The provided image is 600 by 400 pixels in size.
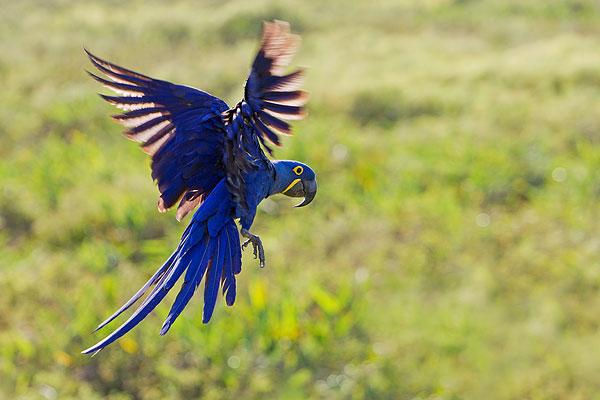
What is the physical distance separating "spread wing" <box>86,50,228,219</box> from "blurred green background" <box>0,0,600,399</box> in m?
3.27

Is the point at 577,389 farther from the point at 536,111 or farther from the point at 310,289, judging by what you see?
the point at 536,111

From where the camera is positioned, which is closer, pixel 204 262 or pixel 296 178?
pixel 204 262

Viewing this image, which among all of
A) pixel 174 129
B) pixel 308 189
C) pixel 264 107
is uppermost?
pixel 264 107

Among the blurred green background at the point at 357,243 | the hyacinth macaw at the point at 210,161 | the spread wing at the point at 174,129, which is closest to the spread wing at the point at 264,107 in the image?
the hyacinth macaw at the point at 210,161

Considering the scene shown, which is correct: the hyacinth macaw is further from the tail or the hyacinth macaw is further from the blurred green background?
the blurred green background

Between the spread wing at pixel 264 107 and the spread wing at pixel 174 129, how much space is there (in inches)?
4.3

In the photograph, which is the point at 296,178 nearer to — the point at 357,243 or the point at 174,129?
the point at 174,129

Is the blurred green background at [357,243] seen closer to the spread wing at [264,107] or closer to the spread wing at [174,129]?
the spread wing at [174,129]

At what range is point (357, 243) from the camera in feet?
23.7

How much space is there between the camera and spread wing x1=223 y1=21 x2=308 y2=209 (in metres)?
1.88

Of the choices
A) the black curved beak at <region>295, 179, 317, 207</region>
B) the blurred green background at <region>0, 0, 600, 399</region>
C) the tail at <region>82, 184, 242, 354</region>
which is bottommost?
the blurred green background at <region>0, 0, 600, 399</region>

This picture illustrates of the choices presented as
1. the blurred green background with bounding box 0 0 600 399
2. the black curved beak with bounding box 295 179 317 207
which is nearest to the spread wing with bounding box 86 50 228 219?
the black curved beak with bounding box 295 179 317 207

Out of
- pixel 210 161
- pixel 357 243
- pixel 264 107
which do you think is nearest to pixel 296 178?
pixel 210 161

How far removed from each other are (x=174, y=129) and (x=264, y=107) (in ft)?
1.30
